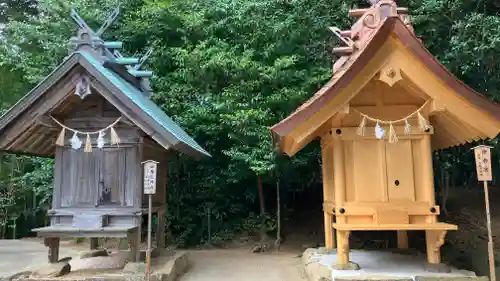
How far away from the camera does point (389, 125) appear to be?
6168mm

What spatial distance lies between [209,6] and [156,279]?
9.79 metres

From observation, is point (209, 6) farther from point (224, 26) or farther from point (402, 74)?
point (402, 74)

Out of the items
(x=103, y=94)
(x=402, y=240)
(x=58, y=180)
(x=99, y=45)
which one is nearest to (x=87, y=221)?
(x=58, y=180)

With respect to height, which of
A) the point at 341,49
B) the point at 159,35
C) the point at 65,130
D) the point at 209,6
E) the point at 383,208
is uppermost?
the point at 209,6

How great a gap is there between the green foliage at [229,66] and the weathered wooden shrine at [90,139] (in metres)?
3.72

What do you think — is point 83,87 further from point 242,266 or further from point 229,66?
point 242,266

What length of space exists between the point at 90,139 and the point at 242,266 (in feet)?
15.4

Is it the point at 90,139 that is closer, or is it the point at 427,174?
the point at 427,174

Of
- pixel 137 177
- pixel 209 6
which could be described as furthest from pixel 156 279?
pixel 209 6

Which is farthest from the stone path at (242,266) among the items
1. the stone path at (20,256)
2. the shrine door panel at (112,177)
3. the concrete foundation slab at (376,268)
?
the stone path at (20,256)

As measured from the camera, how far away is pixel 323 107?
5848 millimetres

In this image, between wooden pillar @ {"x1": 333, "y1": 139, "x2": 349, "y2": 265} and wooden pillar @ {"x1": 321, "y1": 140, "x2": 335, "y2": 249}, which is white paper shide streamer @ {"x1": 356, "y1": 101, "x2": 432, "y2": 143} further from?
wooden pillar @ {"x1": 321, "y1": 140, "x2": 335, "y2": 249}

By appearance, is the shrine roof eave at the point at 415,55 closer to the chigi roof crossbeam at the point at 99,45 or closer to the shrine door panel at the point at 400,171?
the shrine door panel at the point at 400,171

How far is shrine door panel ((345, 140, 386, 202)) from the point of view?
6113 millimetres
